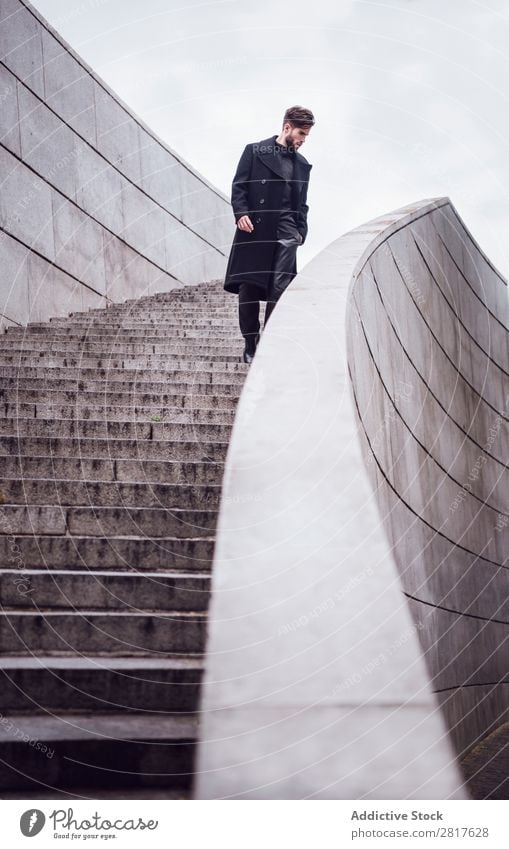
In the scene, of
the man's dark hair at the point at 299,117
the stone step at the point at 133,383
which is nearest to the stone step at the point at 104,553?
the stone step at the point at 133,383

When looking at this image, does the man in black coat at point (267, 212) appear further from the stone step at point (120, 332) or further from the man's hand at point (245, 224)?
the stone step at point (120, 332)

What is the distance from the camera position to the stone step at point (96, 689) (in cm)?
325

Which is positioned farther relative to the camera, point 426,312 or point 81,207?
point 81,207

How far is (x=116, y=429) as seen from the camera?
16.0 ft

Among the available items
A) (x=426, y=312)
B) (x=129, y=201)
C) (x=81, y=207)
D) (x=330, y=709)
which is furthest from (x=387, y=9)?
(x=129, y=201)

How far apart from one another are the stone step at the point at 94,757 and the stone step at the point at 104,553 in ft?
2.69

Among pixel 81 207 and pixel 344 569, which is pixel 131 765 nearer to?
pixel 344 569

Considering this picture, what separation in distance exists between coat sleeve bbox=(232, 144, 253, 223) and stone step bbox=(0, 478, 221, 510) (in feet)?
7.31

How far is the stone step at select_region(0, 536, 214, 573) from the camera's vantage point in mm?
3803

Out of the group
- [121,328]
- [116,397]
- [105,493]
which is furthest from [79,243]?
[105,493]

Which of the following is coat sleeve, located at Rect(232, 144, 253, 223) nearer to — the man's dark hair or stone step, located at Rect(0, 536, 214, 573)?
the man's dark hair

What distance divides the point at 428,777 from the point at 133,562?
134cm

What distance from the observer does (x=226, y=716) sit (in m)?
3.18
